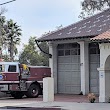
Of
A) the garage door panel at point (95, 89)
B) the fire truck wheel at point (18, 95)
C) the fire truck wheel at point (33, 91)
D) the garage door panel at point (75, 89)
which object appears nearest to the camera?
the fire truck wheel at point (33, 91)

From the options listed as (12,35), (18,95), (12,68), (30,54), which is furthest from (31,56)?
(12,68)

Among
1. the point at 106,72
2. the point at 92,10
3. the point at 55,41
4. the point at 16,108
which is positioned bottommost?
the point at 16,108

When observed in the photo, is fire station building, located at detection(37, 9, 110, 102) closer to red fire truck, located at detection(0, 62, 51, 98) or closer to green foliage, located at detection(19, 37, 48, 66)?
red fire truck, located at detection(0, 62, 51, 98)

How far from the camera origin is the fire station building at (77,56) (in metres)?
→ 29.3

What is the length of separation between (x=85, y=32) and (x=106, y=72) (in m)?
6.01

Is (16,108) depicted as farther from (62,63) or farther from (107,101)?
(62,63)

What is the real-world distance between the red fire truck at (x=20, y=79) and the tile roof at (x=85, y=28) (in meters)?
3.11

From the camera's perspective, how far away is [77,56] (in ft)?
101

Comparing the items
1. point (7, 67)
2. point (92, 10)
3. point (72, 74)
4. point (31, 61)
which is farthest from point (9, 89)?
point (31, 61)

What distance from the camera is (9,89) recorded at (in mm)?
27047

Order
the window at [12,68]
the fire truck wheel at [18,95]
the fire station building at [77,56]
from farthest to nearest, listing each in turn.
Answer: the fire station building at [77,56], the fire truck wheel at [18,95], the window at [12,68]

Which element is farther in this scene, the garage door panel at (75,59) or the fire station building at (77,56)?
the garage door panel at (75,59)

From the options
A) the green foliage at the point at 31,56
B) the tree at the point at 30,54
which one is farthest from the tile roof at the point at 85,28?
the tree at the point at 30,54

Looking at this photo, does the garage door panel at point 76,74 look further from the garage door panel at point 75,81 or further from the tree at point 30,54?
the tree at point 30,54
